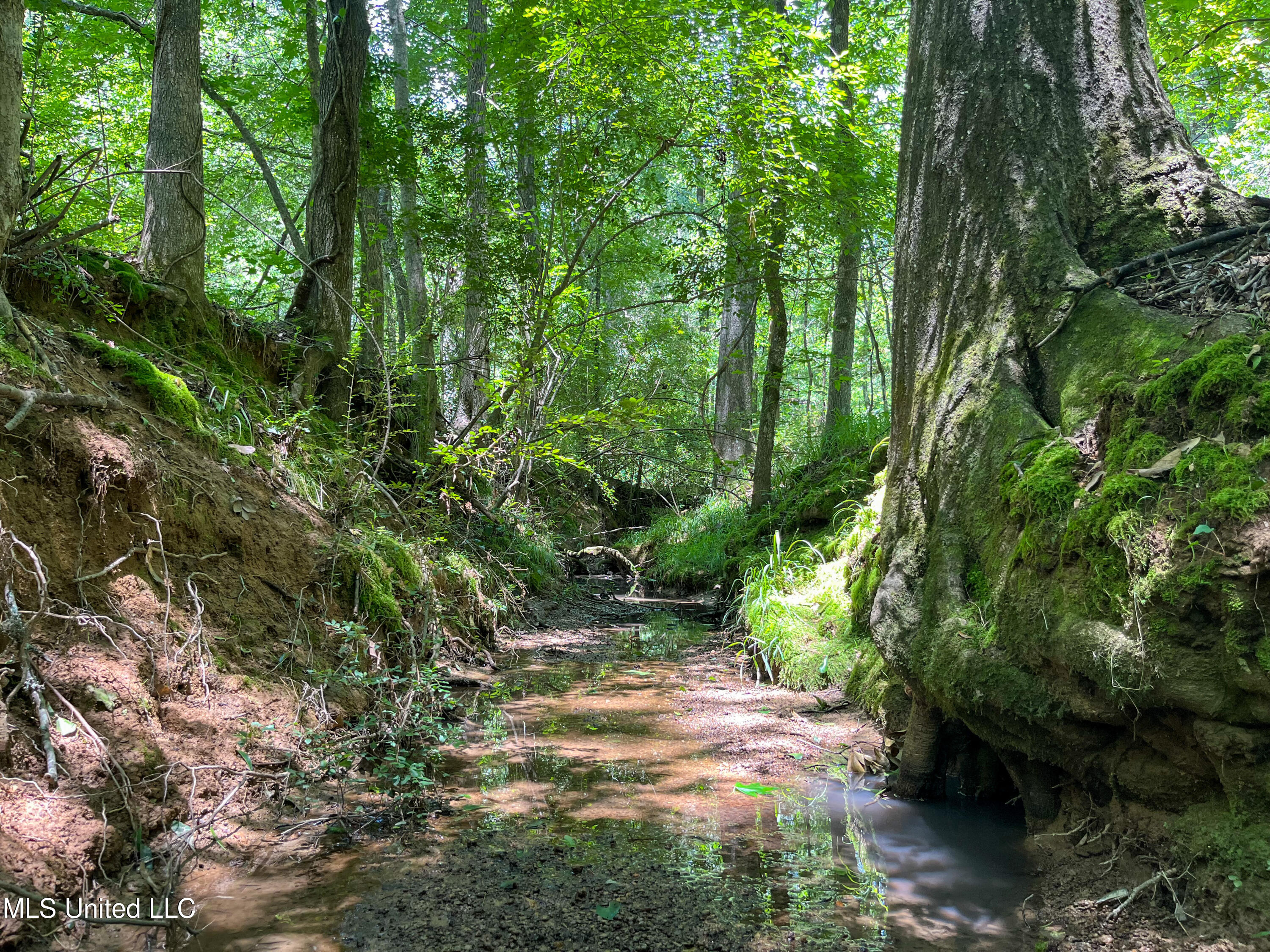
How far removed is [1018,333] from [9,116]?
4.78 m

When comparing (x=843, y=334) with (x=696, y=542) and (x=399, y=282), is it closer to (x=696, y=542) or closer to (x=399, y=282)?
(x=696, y=542)

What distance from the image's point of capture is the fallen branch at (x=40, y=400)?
114 inches

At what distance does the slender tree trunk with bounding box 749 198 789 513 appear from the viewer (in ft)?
28.6

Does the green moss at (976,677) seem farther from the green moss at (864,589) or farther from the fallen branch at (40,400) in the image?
the fallen branch at (40,400)

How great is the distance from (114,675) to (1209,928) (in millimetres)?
3926

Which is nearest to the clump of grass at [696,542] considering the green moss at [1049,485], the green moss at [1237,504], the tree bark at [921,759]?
the tree bark at [921,759]

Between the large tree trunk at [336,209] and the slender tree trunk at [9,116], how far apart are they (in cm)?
340

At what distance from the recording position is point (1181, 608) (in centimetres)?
236

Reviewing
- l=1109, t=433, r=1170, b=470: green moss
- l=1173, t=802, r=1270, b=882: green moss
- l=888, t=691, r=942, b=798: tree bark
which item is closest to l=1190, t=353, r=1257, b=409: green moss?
l=1109, t=433, r=1170, b=470: green moss

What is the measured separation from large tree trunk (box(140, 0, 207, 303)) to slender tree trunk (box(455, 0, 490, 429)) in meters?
2.66

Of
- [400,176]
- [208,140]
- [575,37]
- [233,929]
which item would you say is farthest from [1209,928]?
[208,140]

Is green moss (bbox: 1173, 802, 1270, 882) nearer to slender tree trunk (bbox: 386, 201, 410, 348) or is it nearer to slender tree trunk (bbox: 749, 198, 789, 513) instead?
slender tree trunk (bbox: 749, 198, 789, 513)

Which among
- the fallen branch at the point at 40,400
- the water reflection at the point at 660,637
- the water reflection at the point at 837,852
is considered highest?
the fallen branch at the point at 40,400

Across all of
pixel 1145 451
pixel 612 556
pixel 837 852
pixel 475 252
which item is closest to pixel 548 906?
pixel 837 852
